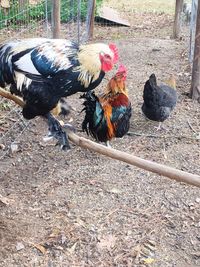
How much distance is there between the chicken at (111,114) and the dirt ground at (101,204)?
0.24 metres

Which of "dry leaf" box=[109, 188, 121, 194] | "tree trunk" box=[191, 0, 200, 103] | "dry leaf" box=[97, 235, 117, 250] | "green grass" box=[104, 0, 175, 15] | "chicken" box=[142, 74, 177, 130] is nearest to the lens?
"dry leaf" box=[97, 235, 117, 250]

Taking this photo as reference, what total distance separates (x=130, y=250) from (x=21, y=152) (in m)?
1.70

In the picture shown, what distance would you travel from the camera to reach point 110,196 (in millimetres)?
3623

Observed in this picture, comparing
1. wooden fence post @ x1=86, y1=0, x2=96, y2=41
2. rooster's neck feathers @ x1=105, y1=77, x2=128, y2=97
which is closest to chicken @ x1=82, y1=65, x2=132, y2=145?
Answer: rooster's neck feathers @ x1=105, y1=77, x2=128, y2=97

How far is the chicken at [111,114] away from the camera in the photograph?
165 inches

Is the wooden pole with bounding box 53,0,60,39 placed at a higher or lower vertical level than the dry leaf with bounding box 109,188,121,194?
higher

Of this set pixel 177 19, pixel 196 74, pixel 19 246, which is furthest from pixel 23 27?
pixel 19 246

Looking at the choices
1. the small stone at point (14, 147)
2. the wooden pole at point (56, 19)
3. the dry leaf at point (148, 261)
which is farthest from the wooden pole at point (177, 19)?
the dry leaf at point (148, 261)

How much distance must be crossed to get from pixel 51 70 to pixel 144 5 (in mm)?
9643

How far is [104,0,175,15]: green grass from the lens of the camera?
11.4 metres

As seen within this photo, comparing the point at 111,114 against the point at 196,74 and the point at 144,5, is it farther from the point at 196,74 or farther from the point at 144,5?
the point at 144,5

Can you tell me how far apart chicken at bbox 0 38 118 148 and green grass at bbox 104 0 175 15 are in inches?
340

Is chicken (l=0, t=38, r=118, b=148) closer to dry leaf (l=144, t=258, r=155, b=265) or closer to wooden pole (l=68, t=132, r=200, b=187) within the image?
wooden pole (l=68, t=132, r=200, b=187)

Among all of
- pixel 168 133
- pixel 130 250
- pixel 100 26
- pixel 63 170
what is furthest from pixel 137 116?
pixel 100 26
